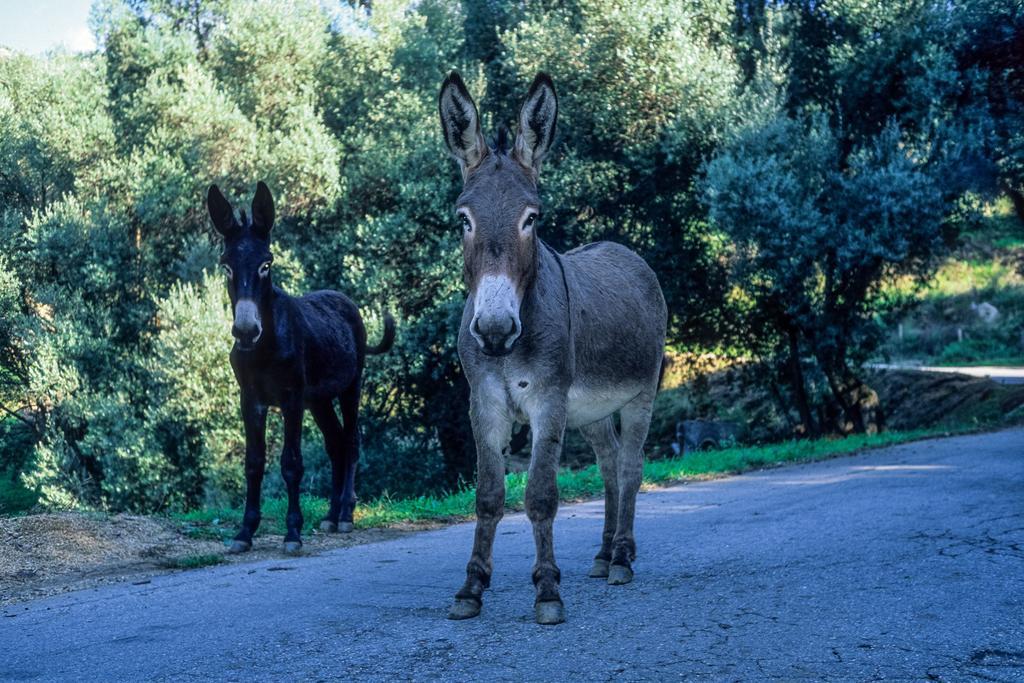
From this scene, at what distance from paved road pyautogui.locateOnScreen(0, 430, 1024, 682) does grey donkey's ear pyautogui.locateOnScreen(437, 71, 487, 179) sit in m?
2.64

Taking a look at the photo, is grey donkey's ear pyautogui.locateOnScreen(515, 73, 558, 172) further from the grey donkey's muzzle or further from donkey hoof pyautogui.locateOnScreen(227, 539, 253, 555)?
donkey hoof pyautogui.locateOnScreen(227, 539, 253, 555)

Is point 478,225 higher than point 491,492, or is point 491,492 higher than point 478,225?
point 478,225

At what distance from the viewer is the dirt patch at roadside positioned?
7922 mm

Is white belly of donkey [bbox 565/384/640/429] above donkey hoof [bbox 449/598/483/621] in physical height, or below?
above

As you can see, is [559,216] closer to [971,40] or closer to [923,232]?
[923,232]

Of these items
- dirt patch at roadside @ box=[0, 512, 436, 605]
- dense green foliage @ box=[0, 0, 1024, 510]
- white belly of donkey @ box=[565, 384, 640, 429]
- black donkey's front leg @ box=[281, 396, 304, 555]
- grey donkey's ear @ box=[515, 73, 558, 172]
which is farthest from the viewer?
dense green foliage @ box=[0, 0, 1024, 510]

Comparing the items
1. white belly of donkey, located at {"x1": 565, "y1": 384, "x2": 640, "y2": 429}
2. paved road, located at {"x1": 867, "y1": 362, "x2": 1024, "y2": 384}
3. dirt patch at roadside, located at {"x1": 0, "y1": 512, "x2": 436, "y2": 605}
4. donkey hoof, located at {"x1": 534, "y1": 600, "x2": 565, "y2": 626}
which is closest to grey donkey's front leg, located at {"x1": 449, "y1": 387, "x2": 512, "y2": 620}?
donkey hoof, located at {"x1": 534, "y1": 600, "x2": 565, "y2": 626}

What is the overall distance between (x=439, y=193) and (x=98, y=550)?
12.9 metres

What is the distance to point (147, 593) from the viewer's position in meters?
6.96

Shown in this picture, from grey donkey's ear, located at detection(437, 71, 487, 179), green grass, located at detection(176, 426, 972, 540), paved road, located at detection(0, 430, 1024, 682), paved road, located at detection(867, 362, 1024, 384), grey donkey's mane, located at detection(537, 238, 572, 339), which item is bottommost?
paved road, located at detection(0, 430, 1024, 682)

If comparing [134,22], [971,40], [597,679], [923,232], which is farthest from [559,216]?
[597,679]

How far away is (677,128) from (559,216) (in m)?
2.98

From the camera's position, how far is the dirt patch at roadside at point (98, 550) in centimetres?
792

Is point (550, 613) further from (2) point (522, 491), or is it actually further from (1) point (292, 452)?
(2) point (522, 491)
